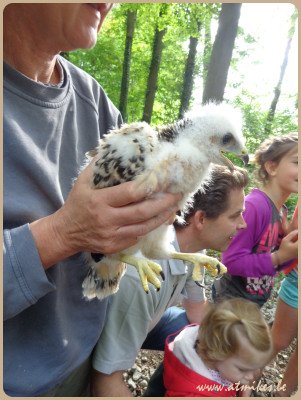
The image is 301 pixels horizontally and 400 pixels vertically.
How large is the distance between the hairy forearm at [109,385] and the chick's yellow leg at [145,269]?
0.62 m

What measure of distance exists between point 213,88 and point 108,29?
1058 cm

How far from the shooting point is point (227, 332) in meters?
2.06

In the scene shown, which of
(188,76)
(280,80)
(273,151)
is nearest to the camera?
(273,151)

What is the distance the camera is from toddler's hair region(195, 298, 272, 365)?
2.05m

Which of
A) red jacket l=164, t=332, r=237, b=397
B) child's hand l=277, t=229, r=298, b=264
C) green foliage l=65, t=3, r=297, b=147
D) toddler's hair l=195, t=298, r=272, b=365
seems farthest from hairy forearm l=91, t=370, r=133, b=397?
green foliage l=65, t=3, r=297, b=147

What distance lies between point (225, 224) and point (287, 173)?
85 cm

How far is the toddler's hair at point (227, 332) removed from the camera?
80.6 inches

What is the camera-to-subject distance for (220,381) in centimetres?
205

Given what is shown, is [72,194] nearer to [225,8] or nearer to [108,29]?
[225,8]

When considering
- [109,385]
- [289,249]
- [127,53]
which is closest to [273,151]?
[289,249]

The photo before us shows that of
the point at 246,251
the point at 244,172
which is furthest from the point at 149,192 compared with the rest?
the point at 246,251

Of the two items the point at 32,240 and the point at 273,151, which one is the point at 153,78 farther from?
the point at 32,240

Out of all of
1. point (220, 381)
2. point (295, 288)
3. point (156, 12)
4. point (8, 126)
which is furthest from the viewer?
point (156, 12)

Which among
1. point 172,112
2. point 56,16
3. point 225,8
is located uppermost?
point 225,8
